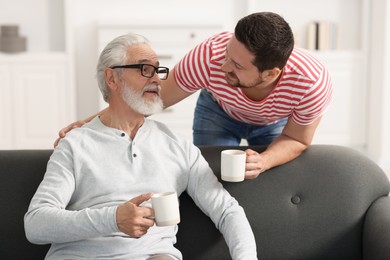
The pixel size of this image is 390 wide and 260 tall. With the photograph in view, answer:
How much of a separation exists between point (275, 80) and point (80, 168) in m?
0.76

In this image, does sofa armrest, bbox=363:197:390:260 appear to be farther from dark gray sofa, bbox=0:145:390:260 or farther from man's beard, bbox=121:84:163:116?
man's beard, bbox=121:84:163:116

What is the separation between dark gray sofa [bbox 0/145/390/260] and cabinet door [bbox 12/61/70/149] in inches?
144

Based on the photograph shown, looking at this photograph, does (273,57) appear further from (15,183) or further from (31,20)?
(31,20)

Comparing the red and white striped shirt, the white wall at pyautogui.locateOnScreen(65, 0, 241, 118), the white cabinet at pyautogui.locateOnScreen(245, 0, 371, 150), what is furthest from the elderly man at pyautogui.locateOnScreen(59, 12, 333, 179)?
the white wall at pyautogui.locateOnScreen(65, 0, 241, 118)

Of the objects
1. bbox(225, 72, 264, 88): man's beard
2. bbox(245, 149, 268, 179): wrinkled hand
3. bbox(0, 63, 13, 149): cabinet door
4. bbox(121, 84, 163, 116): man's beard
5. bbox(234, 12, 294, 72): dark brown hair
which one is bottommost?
bbox(0, 63, 13, 149): cabinet door

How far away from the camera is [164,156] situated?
2.43 meters

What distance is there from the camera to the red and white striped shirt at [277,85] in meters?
2.44

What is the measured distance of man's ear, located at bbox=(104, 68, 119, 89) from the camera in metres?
2.46

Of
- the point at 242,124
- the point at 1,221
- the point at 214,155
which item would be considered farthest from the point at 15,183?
the point at 242,124

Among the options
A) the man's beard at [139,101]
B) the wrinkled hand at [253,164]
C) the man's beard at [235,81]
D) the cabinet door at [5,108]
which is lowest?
the cabinet door at [5,108]

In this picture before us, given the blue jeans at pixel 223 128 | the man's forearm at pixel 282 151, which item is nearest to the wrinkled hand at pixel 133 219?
the man's forearm at pixel 282 151

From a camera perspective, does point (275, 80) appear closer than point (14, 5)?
Yes

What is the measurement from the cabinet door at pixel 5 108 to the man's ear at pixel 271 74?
13.4 ft

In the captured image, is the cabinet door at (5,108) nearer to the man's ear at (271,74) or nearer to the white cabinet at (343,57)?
the white cabinet at (343,57)
